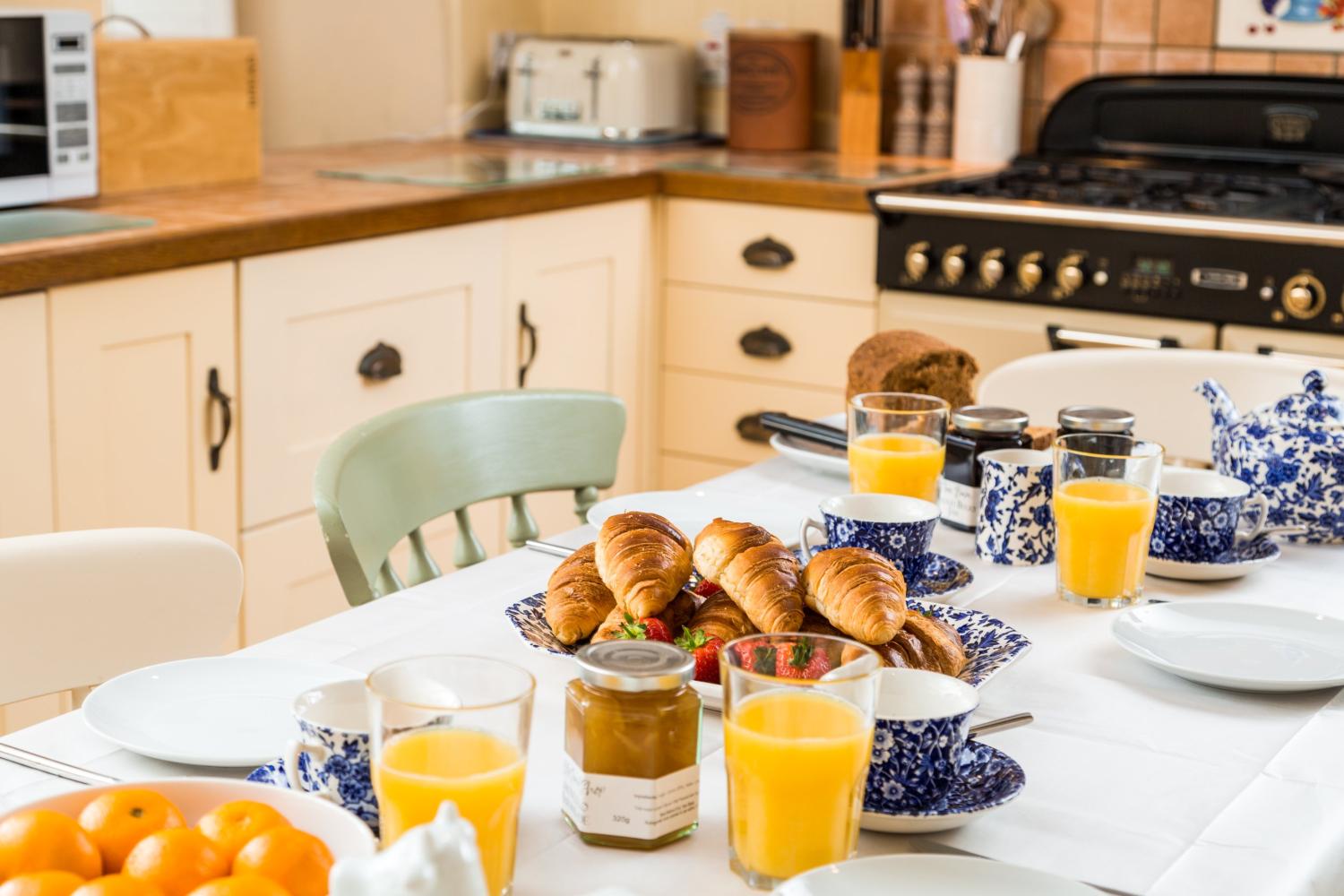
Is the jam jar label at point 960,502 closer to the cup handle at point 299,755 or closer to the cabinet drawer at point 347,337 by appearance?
the cup handle at point 299,755

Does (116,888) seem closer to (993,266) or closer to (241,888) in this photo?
(241,888)

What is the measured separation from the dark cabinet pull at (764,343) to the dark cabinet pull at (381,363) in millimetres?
755

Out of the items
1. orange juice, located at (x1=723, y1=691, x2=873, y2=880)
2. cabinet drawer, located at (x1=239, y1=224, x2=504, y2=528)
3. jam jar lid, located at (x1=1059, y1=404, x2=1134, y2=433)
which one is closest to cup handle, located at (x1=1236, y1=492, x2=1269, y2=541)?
jam jar lid, located at (x1=1059, y1=404, x2=1134, y2=433)

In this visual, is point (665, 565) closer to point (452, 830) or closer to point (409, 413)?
point (452, 830)

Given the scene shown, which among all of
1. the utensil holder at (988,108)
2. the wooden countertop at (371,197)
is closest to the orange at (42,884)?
the wooden countertop at (371,197)

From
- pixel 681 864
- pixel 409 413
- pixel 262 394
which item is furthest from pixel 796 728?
pixel 262 394

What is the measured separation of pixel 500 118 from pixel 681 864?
3194 mm

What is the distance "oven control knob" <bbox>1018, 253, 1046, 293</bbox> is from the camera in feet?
9.16

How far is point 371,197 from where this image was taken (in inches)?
104

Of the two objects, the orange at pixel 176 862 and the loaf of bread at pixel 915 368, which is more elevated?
the loaf of bread at pixel 915 368

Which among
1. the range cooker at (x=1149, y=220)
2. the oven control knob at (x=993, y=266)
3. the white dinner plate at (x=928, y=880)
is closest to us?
the white dinner plate at (x=928, y=880)

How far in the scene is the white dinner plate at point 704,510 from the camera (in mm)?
1443

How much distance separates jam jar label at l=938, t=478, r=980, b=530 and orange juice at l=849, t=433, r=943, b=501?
0.04 meters

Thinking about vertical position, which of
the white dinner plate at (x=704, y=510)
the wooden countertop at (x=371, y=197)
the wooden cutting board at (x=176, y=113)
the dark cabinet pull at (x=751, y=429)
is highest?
the wooden cutting board at (x=176, y=113)
